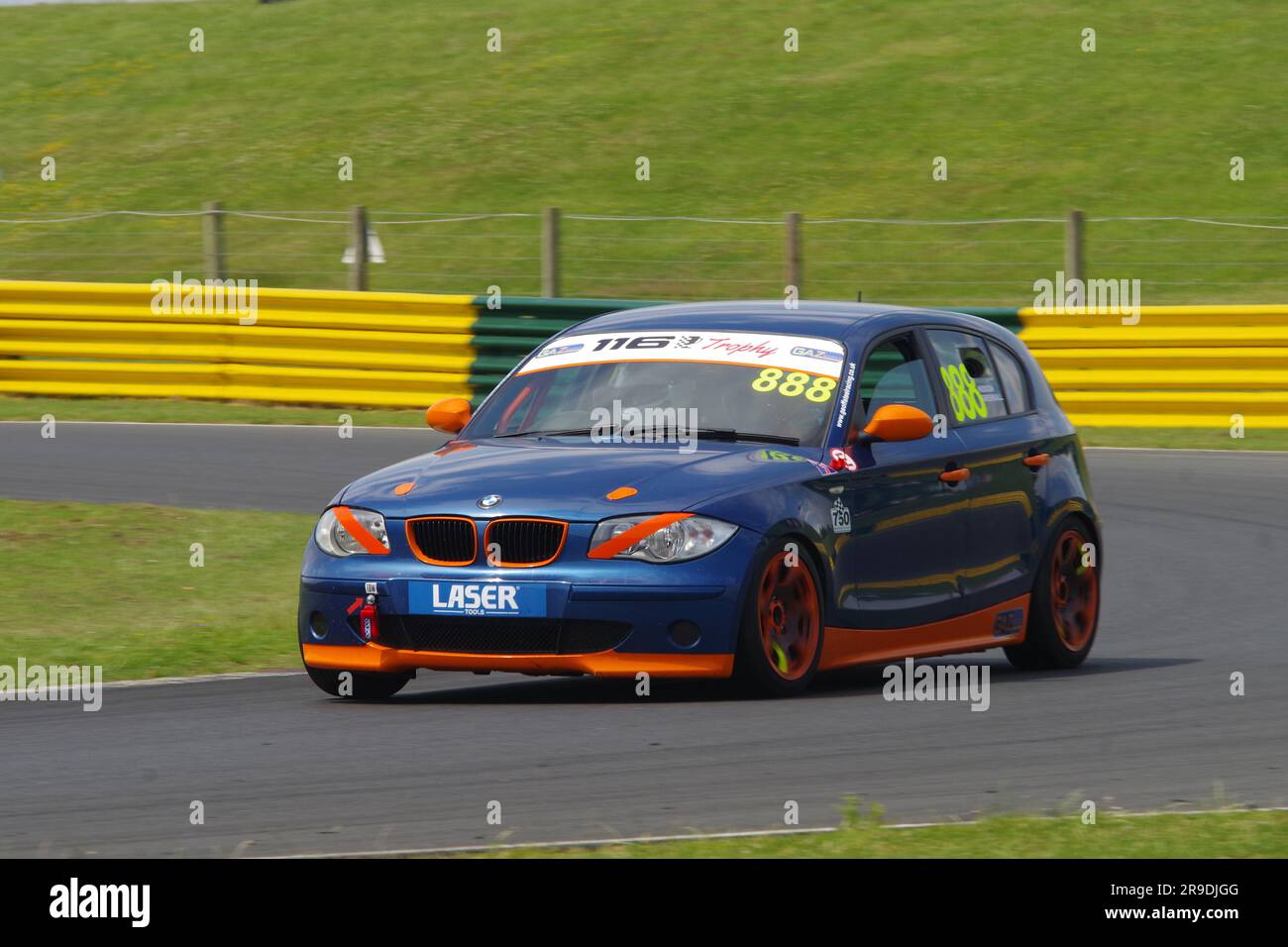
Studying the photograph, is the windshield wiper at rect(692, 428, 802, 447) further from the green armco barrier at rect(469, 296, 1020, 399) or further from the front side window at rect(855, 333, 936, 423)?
the green armco barrier at rect(469, 296, 1020, 399)

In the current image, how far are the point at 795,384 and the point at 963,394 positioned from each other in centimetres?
106

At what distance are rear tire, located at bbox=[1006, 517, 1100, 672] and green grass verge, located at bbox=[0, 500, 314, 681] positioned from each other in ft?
10.6

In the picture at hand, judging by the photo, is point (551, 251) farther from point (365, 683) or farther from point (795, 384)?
point (365, 683)

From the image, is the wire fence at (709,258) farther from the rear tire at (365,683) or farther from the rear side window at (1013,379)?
the rear tire at (365,683)

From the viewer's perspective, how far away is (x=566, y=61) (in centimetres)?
4281

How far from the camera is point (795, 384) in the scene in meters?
9.62

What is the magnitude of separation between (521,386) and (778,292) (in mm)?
21279

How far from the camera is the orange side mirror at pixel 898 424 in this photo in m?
9.34

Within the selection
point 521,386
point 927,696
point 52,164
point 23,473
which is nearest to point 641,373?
point 521,386

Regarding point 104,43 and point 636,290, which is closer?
point 636,290

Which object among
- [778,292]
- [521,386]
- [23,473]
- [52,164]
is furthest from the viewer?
[52,164]
